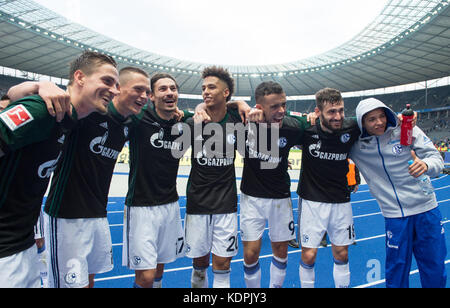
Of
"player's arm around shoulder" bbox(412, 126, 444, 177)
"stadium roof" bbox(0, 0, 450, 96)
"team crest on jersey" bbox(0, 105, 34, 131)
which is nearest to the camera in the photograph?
"team crest on jersey" bbox(0, 105, 34, 131)

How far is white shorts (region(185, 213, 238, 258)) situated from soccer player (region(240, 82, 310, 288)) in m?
0.28

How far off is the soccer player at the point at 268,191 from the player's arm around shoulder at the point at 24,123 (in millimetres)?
1985

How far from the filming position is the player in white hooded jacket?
2.39 m

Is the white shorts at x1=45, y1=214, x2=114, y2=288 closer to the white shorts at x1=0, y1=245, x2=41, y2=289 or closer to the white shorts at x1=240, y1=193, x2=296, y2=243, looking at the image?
the white shorts at x1=0, y1=245, x2=41, y2=289

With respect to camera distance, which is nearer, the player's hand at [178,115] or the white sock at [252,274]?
the player's hand at [178,115]

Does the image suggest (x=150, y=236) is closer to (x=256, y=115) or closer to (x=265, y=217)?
(x=265, y=217)

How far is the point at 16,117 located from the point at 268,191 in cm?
228

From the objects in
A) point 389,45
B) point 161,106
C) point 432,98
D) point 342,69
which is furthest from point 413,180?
point 432,98

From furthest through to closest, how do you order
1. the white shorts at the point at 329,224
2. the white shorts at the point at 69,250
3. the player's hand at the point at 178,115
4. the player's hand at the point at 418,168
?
the white shorts at the point at 329,224, the player's hand at the point at 178,115, the player's hand at the point at 418,168, the white shorts at the point at 69,250

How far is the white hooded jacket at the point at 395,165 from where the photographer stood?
250 centimetres

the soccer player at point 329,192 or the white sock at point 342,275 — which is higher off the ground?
the soccer player at point 329,192

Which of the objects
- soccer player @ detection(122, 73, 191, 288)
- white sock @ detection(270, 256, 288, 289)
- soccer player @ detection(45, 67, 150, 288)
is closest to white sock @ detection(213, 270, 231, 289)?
soccer player @ detection(122, 73, 191, 288)

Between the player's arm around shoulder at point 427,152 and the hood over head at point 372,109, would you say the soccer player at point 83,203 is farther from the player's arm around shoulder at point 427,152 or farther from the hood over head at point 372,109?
the player's arm around shoulder at point 427,152

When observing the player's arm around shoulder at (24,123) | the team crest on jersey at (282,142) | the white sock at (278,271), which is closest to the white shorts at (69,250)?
the player's arm around shoulder at (24,123)
